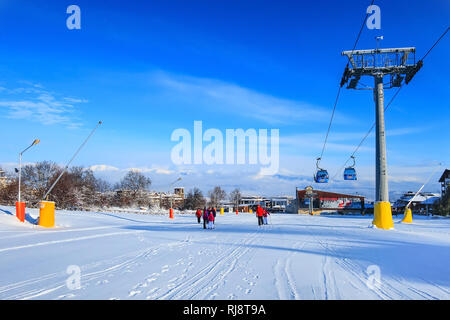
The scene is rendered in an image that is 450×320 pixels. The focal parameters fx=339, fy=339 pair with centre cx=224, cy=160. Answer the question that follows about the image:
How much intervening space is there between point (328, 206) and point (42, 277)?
313 ft

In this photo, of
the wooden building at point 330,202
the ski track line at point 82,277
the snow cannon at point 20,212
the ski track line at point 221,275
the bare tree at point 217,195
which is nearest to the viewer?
the ski track line at point 82,277

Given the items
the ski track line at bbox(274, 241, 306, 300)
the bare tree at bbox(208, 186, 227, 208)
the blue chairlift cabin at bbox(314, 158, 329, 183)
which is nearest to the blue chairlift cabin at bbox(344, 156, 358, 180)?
the blue chairlift cabin at bbox(314, 158, 329, 183)

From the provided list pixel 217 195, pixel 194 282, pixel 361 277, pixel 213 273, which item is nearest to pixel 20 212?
pixel 213 273

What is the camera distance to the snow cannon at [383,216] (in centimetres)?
2072

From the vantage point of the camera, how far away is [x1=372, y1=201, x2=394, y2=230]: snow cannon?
816 inches

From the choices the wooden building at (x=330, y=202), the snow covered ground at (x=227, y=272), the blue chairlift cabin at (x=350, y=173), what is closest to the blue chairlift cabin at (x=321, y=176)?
the blue chairlift cabin at (x=350, y=173)

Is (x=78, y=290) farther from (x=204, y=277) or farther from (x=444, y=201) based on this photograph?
(x=444, y=201)

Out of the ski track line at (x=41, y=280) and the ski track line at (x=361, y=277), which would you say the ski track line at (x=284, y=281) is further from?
the ski track line at (x=41, y=280)

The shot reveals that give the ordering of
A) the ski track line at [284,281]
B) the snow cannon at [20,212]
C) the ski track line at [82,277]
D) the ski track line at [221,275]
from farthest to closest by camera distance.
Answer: the snow cannon at [20,212]
the ski track line at [221,275]
the ski track line at [82,277]
the ski track line at [284,281]

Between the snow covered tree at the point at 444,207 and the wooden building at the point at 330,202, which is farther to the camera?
the wooden building at the point at 330,202

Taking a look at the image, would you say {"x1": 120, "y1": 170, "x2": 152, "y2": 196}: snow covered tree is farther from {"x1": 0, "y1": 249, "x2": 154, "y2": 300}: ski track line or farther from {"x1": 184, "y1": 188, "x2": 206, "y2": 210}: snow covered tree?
{"x1": 0, "y1": 249, "x2": 154, "y2": 300}: ski track line

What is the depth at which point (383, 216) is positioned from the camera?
2086 cm

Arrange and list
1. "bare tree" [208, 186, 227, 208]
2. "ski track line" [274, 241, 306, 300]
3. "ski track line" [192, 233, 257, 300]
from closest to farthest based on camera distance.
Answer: "ski track line" [274, 241, 306, 300], "ski track line" [192, 233, 257, 300], "bare tree" [208, 186, 227, 208]
